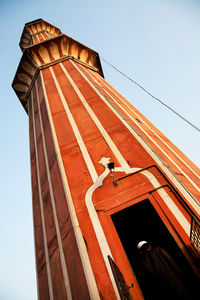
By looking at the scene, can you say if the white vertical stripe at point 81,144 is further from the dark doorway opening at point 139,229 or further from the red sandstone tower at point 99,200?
the dark doorway opening at point 139,229

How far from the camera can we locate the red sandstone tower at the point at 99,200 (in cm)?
389

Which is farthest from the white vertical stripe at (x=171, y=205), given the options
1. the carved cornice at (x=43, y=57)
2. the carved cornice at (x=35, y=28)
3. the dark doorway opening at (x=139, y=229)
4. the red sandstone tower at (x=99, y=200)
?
the carved cornice at (x=35, y=28)

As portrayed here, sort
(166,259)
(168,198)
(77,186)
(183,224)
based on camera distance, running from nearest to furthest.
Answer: (166,259) → (183,224) → (168,198) → (77,186)

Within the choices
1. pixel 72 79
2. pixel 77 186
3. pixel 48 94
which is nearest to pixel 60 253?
pixel 77 186

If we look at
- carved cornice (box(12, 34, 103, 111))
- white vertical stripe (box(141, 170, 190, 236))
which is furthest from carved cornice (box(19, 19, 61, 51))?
white vertical stripe (box(141, 170, 190, 236))

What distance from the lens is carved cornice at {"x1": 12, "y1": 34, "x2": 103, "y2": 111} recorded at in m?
12.2

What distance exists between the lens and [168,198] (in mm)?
4488

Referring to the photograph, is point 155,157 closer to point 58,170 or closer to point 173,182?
point 173,182

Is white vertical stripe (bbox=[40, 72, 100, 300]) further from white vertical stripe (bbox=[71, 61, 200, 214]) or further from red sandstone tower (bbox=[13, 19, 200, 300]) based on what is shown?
white vertical stripe (bbox=[71, 61, 200, 214])

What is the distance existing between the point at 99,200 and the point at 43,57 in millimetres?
10194

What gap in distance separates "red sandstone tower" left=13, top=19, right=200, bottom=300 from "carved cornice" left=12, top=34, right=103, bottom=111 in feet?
14.5

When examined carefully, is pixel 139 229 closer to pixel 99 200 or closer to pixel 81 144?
pixel 99 200

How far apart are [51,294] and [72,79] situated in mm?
8034

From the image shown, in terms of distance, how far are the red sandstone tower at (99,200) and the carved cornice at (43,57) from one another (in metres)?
4.43
